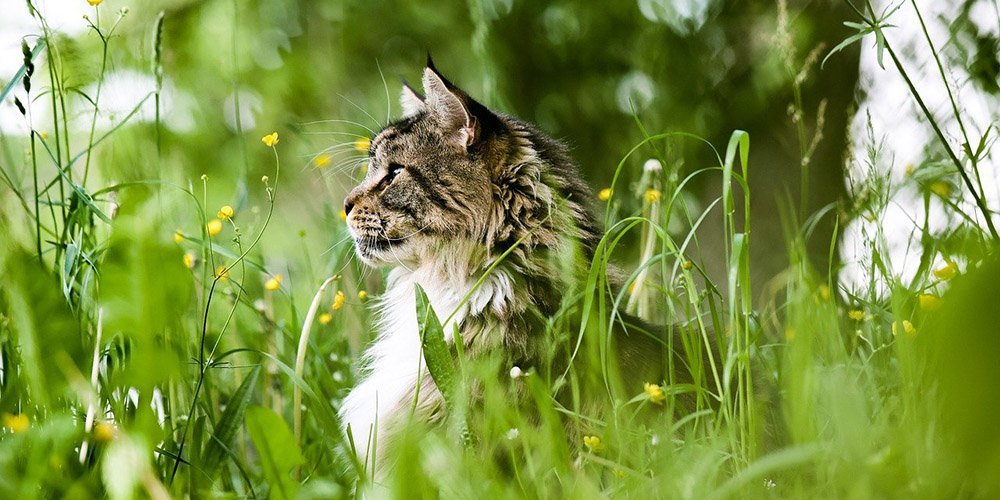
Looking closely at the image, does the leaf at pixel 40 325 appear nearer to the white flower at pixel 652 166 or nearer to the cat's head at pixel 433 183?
the cat's head at pixel 433 183

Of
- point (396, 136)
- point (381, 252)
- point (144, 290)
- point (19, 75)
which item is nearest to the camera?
point (144, 290)

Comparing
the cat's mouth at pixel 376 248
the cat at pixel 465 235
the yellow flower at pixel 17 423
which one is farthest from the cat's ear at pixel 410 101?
the yellow flower at pixel 17 423

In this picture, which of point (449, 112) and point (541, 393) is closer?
point (541, 393)

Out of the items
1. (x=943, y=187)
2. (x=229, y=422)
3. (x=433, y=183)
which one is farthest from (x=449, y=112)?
(x=943, y=187)

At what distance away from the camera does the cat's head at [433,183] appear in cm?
263

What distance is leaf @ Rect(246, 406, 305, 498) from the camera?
4.75 feet

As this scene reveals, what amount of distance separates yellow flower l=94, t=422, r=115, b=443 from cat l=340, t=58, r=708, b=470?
89 centimetres

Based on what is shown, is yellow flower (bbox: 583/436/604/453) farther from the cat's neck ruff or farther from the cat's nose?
the cat's nose

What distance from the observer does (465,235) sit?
2.63 metres

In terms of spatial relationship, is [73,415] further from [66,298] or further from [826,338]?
[826,338]

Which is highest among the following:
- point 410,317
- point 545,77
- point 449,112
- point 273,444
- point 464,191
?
point 545,77

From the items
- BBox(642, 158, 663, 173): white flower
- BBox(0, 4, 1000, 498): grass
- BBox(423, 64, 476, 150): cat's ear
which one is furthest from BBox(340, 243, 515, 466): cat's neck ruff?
BBox(642, 158, 663, 173): white flower

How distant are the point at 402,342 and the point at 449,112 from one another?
72cm

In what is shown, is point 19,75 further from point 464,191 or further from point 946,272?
point 946,272
